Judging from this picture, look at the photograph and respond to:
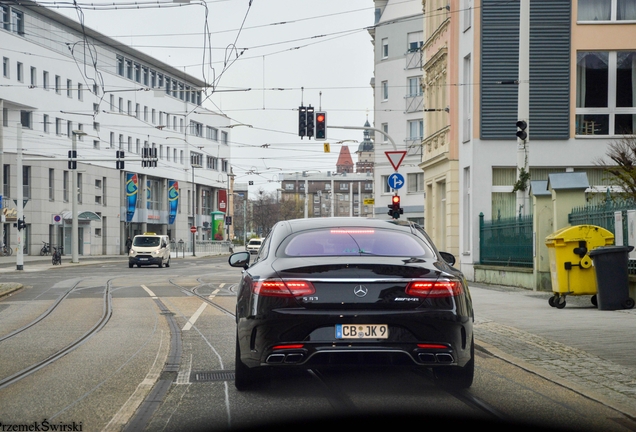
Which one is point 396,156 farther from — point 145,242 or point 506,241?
point 145,242

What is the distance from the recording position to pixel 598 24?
2859 cm

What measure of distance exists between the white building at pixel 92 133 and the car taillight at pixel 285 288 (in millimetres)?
42935

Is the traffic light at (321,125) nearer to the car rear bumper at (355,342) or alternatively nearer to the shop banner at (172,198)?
the car rear bumper at (355,342)

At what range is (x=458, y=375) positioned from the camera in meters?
8.02

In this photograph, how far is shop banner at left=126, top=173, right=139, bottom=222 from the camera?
8019 cm

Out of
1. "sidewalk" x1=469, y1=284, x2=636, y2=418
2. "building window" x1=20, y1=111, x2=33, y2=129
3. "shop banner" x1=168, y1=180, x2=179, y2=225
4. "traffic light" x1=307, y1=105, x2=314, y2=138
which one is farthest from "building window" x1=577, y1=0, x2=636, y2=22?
"shop banner" x1=168, y1=180, x2=179, y2=225

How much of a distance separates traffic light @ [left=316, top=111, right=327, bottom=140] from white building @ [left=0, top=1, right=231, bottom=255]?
19105mm

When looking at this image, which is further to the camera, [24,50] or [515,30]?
[24,50]

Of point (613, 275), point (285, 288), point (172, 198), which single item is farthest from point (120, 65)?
point (285, 288)

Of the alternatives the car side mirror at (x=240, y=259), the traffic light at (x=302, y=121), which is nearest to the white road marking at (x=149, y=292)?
the traffic light at (x=302, y=121)

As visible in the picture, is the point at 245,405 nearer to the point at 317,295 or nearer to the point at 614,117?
the point at 317,295

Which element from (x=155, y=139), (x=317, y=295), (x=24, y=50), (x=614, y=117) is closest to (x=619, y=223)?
(x=317, y=295)

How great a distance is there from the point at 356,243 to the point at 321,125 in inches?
990

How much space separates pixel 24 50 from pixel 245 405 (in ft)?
196
